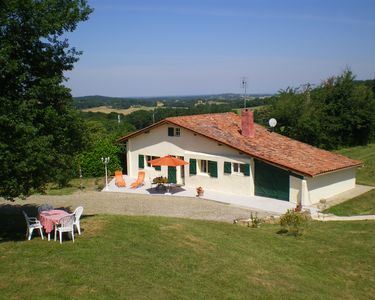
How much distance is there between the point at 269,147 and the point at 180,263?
45.6ft

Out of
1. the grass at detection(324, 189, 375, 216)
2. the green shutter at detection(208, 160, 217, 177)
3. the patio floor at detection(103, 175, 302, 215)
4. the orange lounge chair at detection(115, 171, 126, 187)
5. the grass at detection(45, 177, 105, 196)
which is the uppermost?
the green shutter at detection(208, 160, 217, 177)

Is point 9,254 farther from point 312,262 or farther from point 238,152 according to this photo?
point 238,152

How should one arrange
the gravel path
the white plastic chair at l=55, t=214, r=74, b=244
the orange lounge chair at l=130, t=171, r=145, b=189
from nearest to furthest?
the white plastic chair at l=55, t=214, r=74, b=244 → the gravel path → the orange lounge chair at l=130, t=171, r=145, b=189

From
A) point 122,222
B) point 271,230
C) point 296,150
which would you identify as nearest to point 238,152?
point 296,150

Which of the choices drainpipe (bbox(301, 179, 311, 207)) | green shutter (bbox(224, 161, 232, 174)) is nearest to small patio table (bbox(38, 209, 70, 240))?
drainpipe (bbox(301, 179, 311, 207))

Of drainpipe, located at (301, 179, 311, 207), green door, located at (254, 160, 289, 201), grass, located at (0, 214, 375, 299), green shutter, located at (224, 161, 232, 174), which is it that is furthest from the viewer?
green shutter, located at (224, 161, 232, 174)

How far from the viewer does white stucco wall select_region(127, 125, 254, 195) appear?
21688 mm

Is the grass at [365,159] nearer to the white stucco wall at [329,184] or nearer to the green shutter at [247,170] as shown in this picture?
the white stucco wall at [329,184]

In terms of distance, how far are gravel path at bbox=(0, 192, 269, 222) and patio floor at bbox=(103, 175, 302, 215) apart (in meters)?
0.65

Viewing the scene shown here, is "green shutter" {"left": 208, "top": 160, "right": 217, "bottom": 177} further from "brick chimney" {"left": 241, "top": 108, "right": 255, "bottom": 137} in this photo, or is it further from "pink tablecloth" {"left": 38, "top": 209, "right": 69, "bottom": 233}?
"pink tablecloth" {"left": 38, "top": 209, "right": 69, "bottom": 233}

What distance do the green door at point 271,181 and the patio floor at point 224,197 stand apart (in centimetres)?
33

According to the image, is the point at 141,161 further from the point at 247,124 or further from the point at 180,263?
the point at 180,263

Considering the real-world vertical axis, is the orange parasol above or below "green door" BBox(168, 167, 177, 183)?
above

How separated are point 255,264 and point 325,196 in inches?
460
